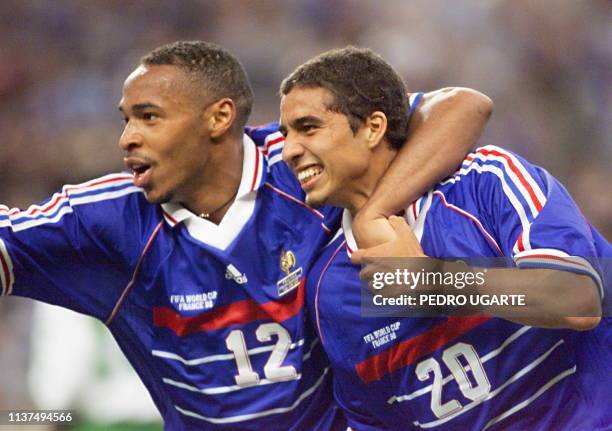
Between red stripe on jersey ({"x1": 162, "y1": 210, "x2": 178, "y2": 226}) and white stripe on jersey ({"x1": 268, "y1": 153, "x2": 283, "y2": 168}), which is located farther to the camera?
white stripe on jersey ({"x1": 268, "y1": 153, "x2": 283, "y2": 168})

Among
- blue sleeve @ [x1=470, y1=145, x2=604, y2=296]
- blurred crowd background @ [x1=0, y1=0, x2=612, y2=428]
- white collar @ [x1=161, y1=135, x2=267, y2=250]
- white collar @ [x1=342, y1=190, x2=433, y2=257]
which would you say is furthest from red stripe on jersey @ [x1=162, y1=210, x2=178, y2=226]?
blurred crowd background @ [x1=0, y1=0, x2=612, y2=428]

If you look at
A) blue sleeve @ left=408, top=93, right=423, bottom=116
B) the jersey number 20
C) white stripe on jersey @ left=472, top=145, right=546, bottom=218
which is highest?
blue sleeve @ left=408, top=93, right=423, bottom=116

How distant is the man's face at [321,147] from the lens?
303cm

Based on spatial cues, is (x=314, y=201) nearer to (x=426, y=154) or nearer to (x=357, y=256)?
(x=357, y=256)

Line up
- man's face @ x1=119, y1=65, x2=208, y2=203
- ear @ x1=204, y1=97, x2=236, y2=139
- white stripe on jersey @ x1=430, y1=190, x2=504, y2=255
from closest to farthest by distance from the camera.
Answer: white stripe on jersey @ x1=430, y1=190, x2=504, y2=255, man's face @ x1=119, y1=65, x2=208, y2=203, ear @ x1=204, y1=97, x2=236, y2=139

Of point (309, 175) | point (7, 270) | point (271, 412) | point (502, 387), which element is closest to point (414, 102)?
point (309, 175)

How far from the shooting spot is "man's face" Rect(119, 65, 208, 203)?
3.18 metres

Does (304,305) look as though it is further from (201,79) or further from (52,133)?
(52,133)

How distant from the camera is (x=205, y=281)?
10.6 ft

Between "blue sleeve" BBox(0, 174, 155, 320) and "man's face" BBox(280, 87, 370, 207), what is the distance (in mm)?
564

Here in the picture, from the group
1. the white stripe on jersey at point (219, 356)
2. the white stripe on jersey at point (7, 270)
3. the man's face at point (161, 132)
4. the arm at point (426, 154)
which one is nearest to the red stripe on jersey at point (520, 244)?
the arm at point (426, 154)

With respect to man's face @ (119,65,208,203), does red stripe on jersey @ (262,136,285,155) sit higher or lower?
lower

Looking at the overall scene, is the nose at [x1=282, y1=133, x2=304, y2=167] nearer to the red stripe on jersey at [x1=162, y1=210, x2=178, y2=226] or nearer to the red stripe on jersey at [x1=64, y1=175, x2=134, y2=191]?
the red stripe on jersey at [x1=162, y1=210, x2=178, y2=226]

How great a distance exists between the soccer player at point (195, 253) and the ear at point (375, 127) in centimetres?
12
